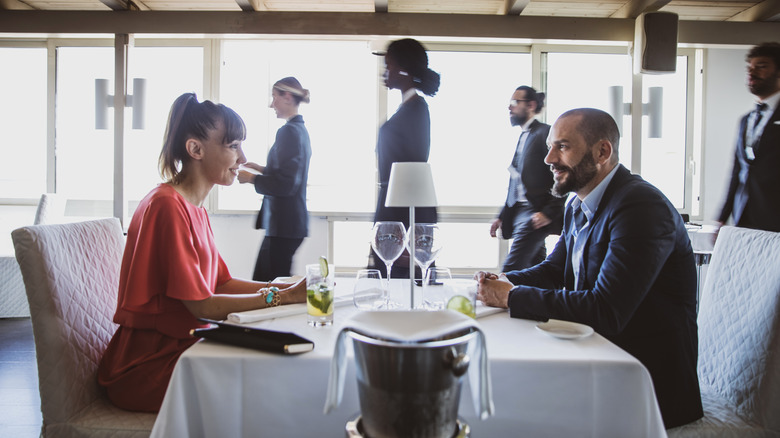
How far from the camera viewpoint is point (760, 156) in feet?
8.33

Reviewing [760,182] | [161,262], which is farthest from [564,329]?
[760,182]

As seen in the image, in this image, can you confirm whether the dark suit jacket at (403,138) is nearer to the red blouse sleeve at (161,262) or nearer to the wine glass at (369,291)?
the wine glass at (369,291)

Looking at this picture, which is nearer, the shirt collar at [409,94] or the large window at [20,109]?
the shirt collar at [409,94]

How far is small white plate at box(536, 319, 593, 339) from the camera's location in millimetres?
1119

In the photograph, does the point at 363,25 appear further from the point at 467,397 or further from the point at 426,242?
the point at 467,397

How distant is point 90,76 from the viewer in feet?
16.4

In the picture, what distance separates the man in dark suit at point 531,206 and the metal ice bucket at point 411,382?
2093 mm

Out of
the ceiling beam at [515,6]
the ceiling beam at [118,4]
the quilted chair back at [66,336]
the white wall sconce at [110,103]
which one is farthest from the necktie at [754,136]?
the ceiling beam at [118,4]

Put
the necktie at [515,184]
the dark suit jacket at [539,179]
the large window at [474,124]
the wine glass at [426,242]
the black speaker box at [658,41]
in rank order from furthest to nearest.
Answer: the large window at [474,124]
the black speaker box at [658,41]
the necktie at [515,184]
the dark suit jacket at [539,179]
the wine glass at [426,242]

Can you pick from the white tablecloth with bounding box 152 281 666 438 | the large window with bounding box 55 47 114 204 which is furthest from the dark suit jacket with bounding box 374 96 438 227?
the large window with bounding box 55 47 114 204

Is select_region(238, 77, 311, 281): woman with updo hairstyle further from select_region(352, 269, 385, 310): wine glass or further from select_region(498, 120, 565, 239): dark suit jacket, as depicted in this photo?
select_region(352, 269, 385, 310): wine glass

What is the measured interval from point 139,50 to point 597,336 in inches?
205

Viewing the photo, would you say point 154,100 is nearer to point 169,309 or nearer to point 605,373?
point 169,309

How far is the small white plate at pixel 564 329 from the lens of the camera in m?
1.12
